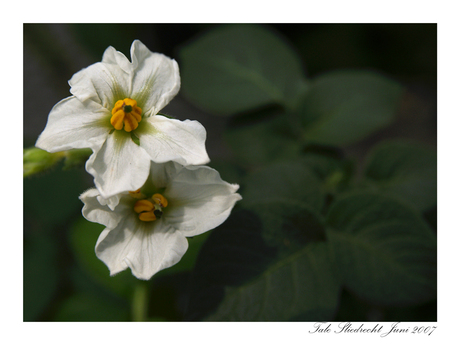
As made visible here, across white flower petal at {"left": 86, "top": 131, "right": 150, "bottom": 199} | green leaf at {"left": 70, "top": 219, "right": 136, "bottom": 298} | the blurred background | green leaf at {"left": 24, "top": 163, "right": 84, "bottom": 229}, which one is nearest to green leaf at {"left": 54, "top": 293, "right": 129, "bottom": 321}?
the blurred background

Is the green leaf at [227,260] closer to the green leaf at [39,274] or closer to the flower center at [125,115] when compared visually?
the flower center at [125,115]

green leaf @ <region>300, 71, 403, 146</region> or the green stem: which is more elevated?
green leaf @ <region>300, 71, 403, 146</region>

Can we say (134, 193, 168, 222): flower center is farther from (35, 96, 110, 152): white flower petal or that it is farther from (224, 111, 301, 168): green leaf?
(224, 111, 301, 168): green leaf

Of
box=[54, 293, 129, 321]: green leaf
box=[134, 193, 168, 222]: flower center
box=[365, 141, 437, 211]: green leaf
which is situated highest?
box=[365, 141, 437, 211]: green leaf

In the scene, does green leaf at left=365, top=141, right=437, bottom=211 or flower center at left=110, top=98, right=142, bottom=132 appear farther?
green leaf at left=365, top=141, right=437, bottom=211

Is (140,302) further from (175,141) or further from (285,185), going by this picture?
(175,141)

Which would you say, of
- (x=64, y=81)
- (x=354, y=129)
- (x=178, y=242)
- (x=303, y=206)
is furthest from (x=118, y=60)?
(x=64, y=81)
